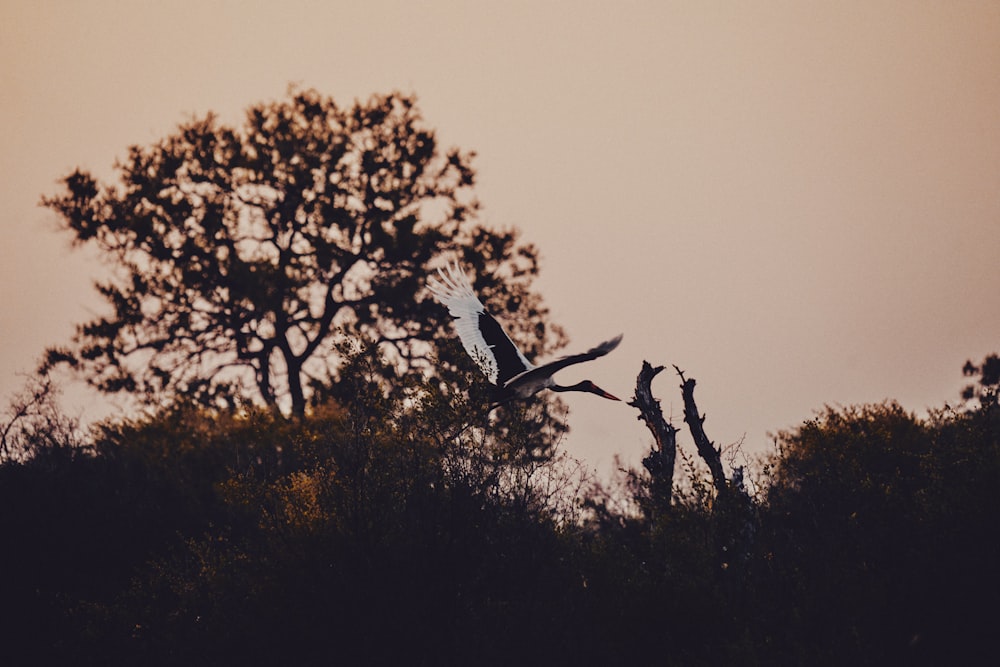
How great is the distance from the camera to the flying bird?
15.0 m

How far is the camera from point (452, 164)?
36.0 metres

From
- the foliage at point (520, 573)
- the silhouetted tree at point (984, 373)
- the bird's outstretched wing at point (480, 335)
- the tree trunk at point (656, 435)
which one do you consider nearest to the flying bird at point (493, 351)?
the bird's outstretched wing at point (480, 335)

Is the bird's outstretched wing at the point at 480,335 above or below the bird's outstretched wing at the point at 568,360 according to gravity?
above

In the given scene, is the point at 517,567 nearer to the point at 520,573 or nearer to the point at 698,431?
the point at 520,573

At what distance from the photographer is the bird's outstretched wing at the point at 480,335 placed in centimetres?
1570

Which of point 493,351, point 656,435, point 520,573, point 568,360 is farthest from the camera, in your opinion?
point 656,435

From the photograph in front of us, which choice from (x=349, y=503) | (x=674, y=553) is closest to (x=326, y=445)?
(x=349, y=503)

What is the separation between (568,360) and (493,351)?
10.3 feet

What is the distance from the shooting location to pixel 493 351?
52.3 ft

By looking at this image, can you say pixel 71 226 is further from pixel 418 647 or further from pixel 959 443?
pixel 959 443

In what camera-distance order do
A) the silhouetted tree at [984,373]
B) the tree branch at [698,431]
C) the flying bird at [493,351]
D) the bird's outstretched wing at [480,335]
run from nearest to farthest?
the flying bird at [493,351] → the bird's outstretched wing at [480,335] → the tree branch at [698,431] → the silhouetted tree at [984,373]

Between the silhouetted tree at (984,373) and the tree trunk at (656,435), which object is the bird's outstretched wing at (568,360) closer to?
the tree trunk at (656,435)

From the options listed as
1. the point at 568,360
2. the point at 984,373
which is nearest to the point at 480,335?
the point at 568,360

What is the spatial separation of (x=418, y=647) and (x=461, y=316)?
5.51 metres
